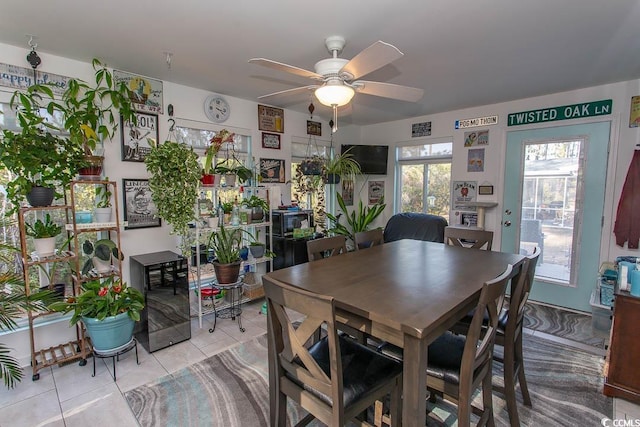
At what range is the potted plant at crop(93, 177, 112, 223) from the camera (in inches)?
104

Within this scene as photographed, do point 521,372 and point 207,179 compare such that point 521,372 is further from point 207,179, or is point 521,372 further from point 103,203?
point 103,203

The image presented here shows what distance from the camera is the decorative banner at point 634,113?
318 centimetres

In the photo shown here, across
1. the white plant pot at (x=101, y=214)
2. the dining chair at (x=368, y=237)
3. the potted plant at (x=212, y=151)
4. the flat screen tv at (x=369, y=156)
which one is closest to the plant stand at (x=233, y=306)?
the potted plant at (x=212, y=151)

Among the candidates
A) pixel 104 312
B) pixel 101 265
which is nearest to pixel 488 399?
pixel 104 312

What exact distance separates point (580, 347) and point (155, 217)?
4.18m

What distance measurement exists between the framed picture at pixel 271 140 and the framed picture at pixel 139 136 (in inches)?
52.4

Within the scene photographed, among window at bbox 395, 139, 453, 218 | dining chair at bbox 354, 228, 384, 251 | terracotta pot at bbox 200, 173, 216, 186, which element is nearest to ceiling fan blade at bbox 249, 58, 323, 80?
dining chair at bbox 354, 228, 384, 251

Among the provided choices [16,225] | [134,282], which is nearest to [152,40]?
[16,225]

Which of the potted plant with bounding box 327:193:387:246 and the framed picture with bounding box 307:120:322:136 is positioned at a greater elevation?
the framed picture with bounding box 307:120:322:136

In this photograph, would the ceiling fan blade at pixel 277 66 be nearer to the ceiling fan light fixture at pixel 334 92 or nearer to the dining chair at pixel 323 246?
the ceiling fan light fixture at pixel 334 92

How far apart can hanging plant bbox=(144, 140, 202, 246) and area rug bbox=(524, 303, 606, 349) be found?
3.61 metres

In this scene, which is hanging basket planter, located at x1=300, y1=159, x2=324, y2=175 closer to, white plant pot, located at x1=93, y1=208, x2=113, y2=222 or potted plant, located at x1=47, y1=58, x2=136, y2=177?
potted plant, located at x1=47, y1=58, x2=136, y2=177

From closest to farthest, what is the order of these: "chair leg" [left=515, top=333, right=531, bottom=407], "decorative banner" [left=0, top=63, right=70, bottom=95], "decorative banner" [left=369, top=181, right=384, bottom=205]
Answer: "chair leg" [left=515, top=333, right=531, bottom=407] < "decorative banner" [left=0, top=63, right=70, bottom=95] < "decorative banner" [left=369, top=181, right=384, bottom=205]

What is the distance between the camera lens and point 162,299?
9.14 ft
